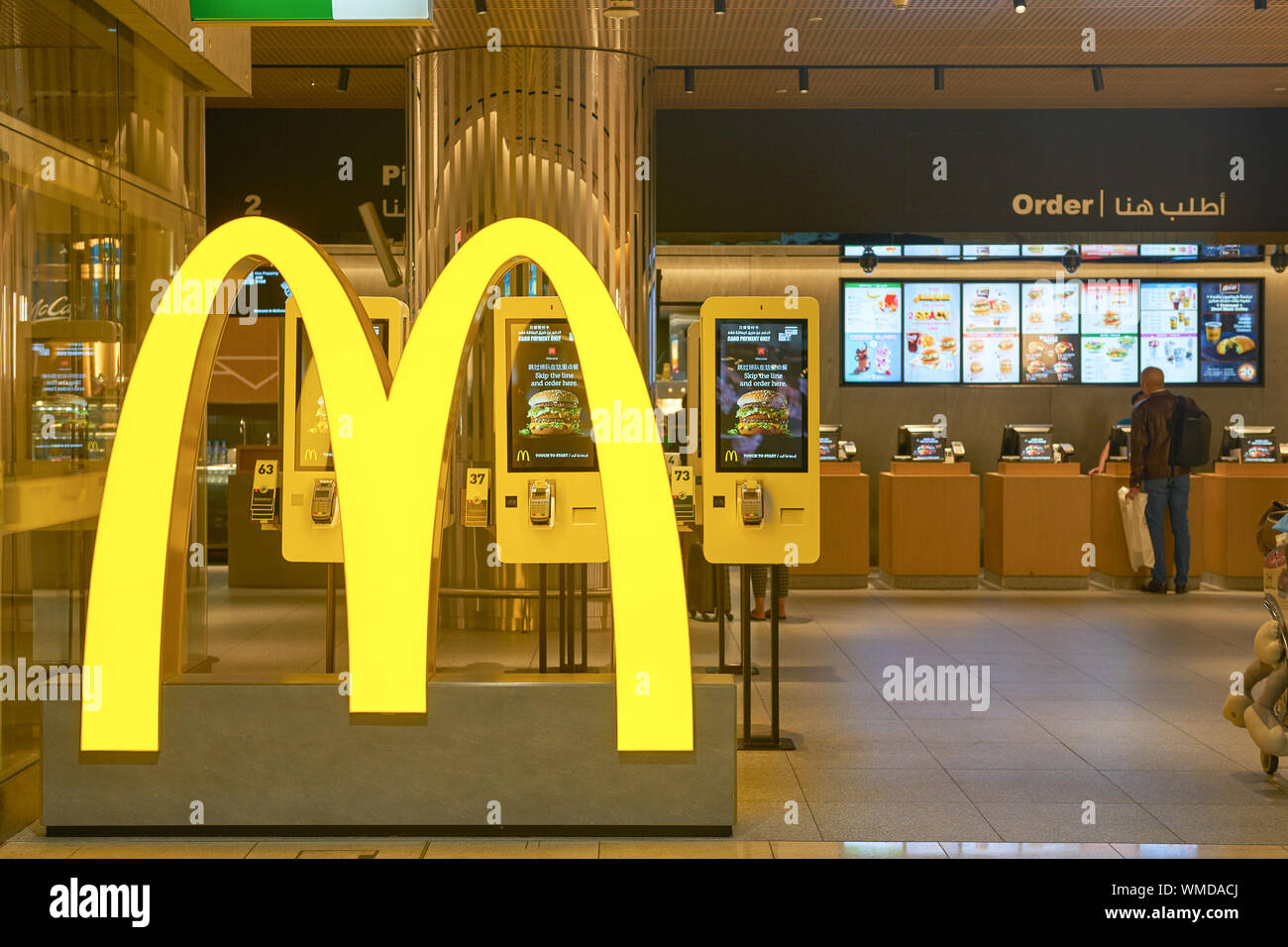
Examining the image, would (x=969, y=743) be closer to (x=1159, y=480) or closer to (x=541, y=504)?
(x=541, y=504)

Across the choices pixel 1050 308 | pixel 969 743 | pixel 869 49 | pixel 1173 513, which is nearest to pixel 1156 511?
pixel 1173 513

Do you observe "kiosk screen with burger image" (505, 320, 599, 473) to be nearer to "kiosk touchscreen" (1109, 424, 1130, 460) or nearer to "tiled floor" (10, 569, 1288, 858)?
"tiled floor" (10, 569, 1288, 858)

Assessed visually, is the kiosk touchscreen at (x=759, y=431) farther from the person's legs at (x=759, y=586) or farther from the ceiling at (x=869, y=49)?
the ceiling at (x=869, y=49)

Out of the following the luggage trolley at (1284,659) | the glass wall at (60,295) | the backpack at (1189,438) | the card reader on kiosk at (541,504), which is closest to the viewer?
the glass wall at (60,295)

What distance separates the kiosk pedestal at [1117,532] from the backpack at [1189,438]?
483 millimetres

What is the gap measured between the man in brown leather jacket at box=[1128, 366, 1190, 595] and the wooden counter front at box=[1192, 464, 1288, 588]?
0.44 metres

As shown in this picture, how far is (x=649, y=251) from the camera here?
827 cm

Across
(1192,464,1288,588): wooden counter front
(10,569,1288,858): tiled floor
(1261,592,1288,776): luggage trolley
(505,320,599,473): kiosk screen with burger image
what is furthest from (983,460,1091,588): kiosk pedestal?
(1261,592,1288,776): luggage trolley

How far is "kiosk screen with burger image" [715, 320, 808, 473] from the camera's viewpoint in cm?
575

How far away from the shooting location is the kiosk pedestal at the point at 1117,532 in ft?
34.3

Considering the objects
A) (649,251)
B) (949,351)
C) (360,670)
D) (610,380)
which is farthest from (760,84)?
(360,670)

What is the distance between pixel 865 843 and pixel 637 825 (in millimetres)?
739

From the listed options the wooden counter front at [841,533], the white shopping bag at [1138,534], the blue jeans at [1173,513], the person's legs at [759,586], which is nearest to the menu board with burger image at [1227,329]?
the blue jeans at [1173,513]
